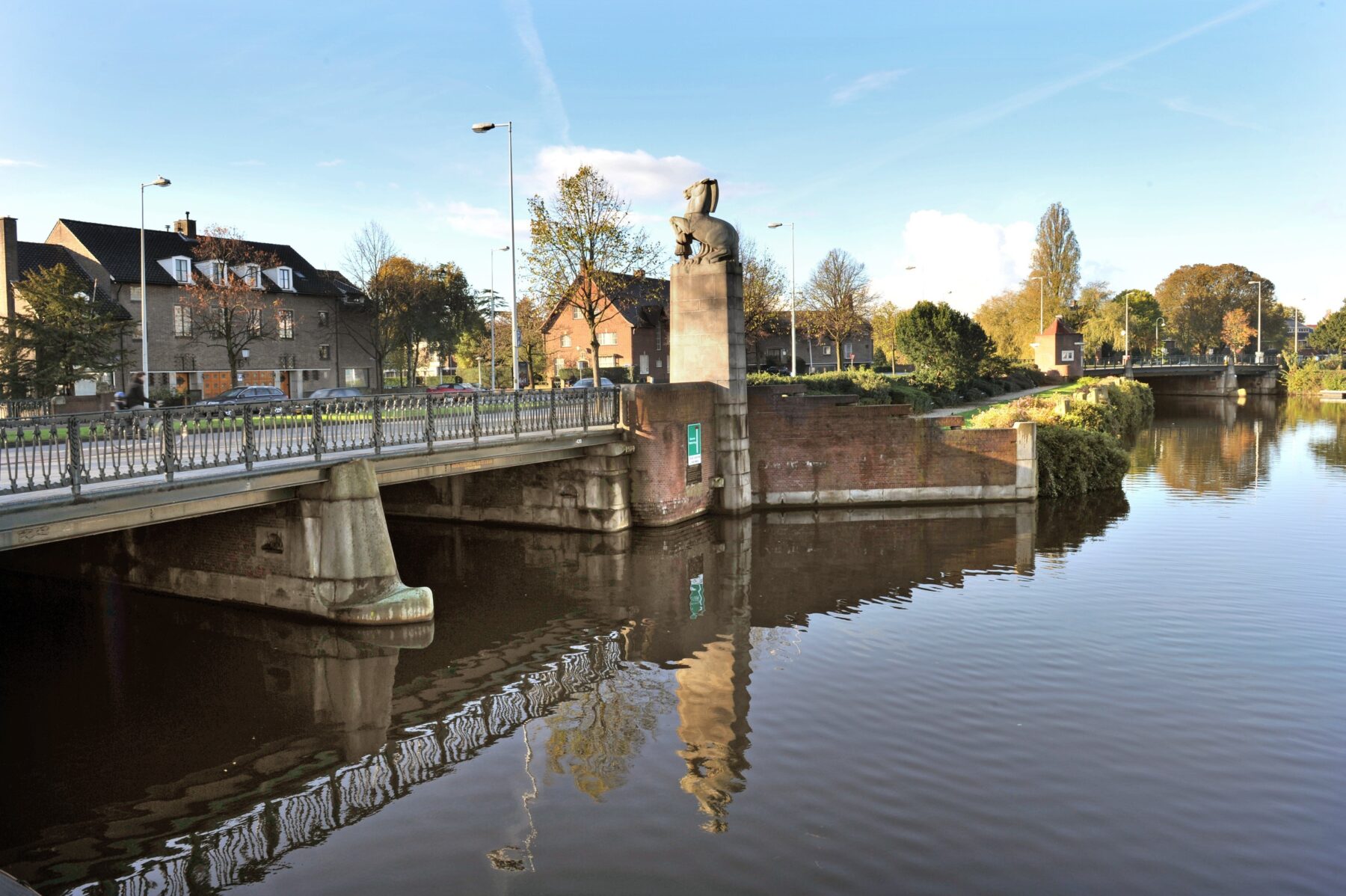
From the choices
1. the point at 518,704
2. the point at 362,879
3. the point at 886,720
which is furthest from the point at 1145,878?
the point at 518,704

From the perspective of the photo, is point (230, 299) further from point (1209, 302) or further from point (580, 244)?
point (1209, 302)

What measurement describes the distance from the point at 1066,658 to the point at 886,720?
3.54m

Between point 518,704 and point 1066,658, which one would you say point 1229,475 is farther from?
point 518,704

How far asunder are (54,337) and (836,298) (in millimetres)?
49019

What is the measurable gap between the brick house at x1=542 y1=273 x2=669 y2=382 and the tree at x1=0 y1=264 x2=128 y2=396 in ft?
93.4

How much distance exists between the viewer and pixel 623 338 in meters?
61.7

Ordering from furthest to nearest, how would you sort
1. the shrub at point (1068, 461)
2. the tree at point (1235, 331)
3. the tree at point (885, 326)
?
1. the tree at point (1235, 331)
2. the tree at point (885, 326)
3. the shrub at point (1068, 461)

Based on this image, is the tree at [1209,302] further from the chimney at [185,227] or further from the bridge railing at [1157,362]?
the chimney at [185,227]

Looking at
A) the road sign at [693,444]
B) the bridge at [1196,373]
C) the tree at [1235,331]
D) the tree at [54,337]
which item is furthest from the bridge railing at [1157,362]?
the tree at [54,337]

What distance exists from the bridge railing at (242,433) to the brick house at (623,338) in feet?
137

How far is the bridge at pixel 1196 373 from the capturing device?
245 feet

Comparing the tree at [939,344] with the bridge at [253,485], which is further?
the tree at [939,344]

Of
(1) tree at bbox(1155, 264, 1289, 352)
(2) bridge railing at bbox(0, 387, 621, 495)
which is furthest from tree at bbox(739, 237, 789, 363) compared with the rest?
(1) tree at bbox(1155, 264, 1289, 352)

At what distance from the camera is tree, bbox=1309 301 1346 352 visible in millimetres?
99062
